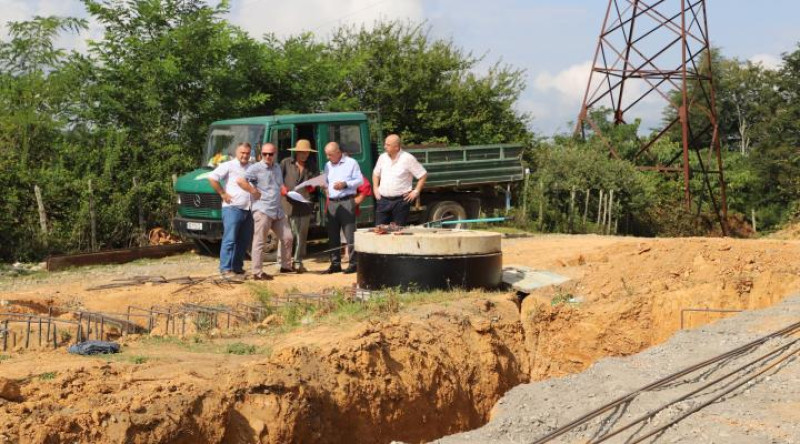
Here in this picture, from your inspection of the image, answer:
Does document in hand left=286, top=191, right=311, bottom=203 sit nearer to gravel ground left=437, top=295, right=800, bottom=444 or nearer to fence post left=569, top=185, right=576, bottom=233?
gravel ground left=437, top=295, right=800, bottom=444

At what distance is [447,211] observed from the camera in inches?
667

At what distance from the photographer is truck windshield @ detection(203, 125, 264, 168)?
563 inches

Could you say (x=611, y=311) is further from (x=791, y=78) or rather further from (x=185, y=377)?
(x=791, y=78)

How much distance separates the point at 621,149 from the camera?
3056 centimetres

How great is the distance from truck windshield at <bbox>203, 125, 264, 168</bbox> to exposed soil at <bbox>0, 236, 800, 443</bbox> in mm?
2038

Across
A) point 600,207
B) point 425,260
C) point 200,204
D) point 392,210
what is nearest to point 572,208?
point 600,207

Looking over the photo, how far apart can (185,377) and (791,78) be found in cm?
3878

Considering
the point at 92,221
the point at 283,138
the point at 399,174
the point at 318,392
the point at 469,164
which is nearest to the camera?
the point at 318,392

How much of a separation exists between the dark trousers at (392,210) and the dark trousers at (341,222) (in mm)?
486

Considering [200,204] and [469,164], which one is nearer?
[200,204]

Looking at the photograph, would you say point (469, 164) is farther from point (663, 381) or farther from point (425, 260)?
point (663, 381)

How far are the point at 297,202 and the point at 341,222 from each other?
899 millimetres

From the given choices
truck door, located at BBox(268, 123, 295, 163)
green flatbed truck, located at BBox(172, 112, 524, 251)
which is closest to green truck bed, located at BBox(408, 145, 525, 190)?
green flatbed truck, located at BBox(172, 112, 524, 251)

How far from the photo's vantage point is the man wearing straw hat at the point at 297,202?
12961 millimetres
